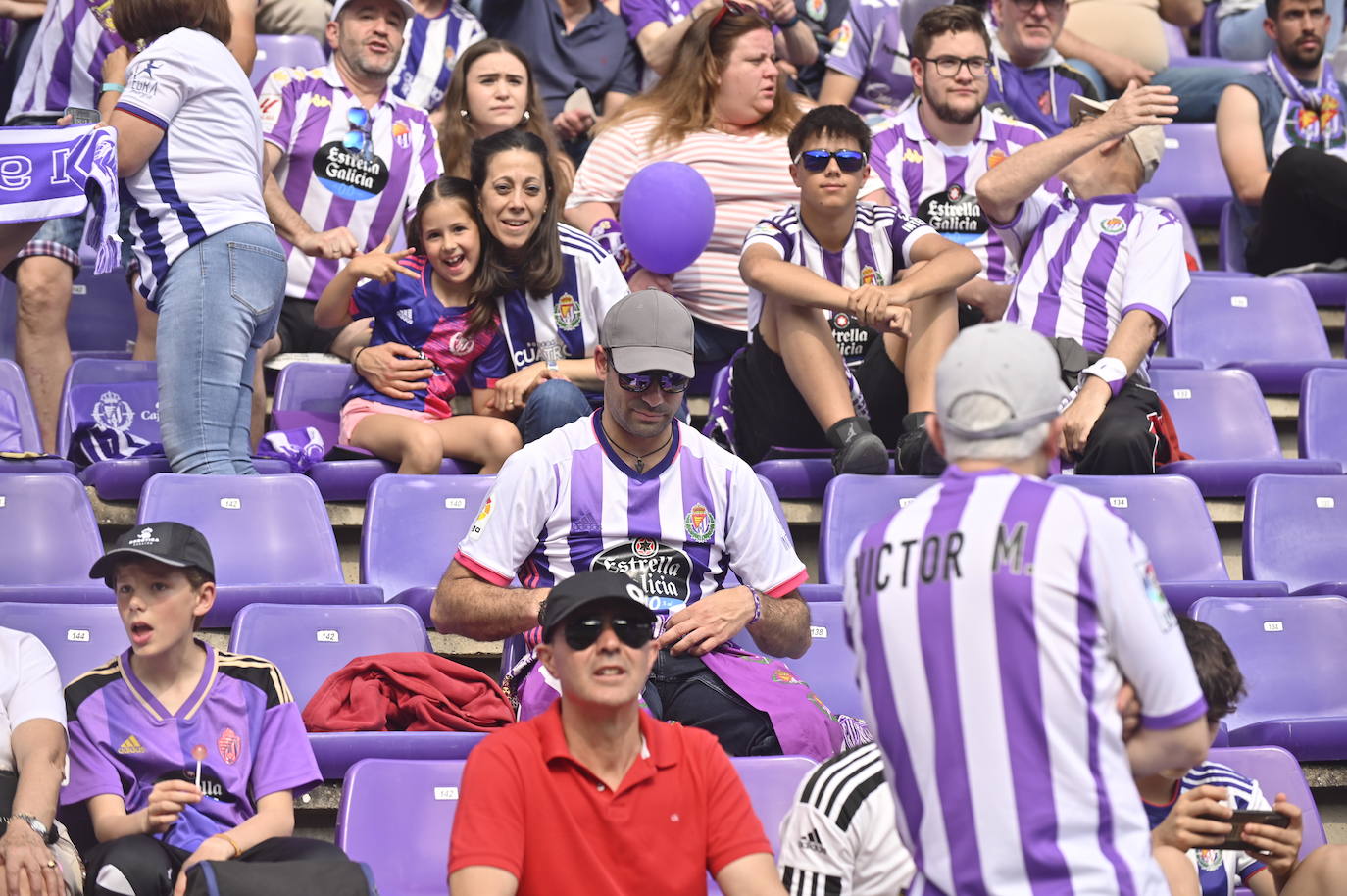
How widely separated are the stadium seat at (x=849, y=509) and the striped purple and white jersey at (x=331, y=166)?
6.25ft

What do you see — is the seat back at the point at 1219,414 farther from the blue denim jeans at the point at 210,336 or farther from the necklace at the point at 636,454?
the blue denim jeans at the point at 210,336

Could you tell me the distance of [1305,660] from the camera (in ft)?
13.2

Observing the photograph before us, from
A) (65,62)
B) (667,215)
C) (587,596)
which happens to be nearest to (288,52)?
(65,62)

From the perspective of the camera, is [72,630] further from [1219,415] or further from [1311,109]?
[1311,109]

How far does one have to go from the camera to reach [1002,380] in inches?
84.4

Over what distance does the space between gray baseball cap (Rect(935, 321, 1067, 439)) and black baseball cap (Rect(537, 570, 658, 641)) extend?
701 millimetres

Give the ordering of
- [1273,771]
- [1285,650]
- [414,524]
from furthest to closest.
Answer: [414,524]
[1285,650]
[1273,771]

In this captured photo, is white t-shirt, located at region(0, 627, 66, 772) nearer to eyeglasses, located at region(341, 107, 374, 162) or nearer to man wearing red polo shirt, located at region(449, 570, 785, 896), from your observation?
man wearing red polo shirt, located at region(449, 570, 785, 896)

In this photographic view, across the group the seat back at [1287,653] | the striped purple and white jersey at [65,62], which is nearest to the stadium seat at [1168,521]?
the seat back at [1287,653]

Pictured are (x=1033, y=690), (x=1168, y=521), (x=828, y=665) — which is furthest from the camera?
(x=1168, y=521)

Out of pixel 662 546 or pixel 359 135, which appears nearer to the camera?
pixel 662 546

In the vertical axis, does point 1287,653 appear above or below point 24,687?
below

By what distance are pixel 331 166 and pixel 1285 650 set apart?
3.16 meters

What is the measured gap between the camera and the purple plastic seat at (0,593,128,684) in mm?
3533
